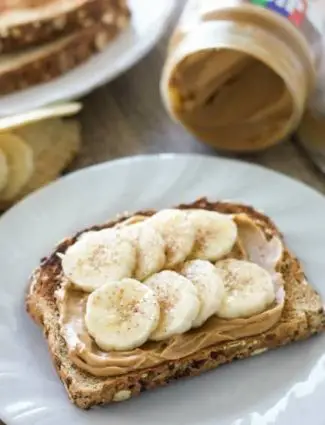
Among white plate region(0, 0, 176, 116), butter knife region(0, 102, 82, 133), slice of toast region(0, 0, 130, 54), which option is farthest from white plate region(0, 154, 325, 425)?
slice of toast region(0, 0, 130, 54)

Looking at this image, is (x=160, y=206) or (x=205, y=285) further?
(x=160, y=206)

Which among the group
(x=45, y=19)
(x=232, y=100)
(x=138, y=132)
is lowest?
(x=138, y=132)

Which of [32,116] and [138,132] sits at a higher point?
[32,116]

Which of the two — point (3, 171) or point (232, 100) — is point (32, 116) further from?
point (232, 100)

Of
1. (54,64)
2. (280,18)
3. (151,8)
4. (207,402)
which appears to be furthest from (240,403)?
(151,8)

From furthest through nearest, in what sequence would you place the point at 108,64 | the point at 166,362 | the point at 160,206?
the point at 108,64, the point at 160,206, the point at 166,362

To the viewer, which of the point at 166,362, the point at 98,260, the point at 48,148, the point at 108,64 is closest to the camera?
the point at 166,362

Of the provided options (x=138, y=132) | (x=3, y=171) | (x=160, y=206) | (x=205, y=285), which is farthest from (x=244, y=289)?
(x=138, y=132)
